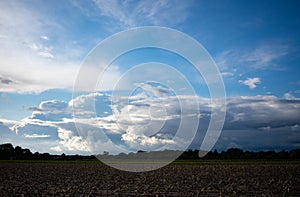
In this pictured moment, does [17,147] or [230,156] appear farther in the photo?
[17,147]

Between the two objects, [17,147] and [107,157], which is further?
[17,147]

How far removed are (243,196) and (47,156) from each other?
111038 mm

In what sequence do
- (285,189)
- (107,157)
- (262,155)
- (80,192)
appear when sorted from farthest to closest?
(262,155) → (107,157) → (285,189) → (80,192)

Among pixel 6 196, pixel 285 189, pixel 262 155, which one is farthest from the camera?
pixel 262 155

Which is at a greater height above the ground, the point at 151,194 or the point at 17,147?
the point at 17,147

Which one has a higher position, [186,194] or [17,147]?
[17,147]

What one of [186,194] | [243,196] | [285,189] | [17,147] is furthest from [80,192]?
[17,147]

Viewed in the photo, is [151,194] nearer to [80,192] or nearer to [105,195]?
[105,195]

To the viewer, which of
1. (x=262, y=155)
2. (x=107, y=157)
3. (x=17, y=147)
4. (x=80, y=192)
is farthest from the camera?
(x=17, y=147)

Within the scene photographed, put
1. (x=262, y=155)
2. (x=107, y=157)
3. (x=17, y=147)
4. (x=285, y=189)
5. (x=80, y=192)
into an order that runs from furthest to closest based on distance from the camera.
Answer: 1. (x=17, y=147)
2. (x=262, y=155)
3. (x=107, y=157)
4. (x=285, y=189)
5. (x=80, y=192)

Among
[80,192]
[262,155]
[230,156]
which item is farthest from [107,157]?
[80,192]

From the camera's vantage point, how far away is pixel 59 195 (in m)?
19.6

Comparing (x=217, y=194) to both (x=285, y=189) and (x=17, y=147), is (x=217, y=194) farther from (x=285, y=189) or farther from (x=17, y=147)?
(x=17, y=147)

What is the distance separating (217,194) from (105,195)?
7099 millimetres
